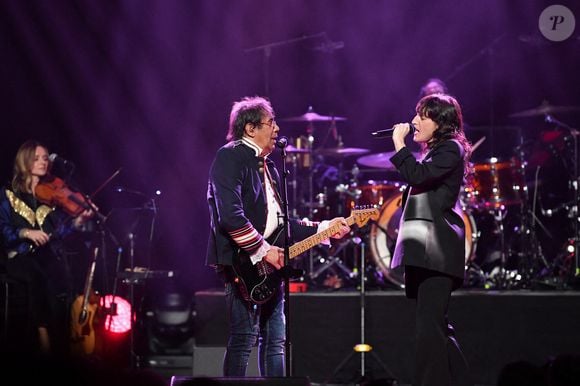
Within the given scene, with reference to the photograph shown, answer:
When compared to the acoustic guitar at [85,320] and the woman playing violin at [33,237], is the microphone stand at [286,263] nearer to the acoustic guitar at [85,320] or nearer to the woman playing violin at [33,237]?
the woman playing violin at [33,237]

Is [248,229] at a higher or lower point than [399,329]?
higher

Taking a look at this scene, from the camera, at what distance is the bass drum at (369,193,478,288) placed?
881 centimetres

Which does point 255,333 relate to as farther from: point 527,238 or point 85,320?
point 527,238

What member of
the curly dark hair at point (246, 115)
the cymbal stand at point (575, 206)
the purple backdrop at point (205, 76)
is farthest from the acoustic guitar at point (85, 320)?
the cymbal stand at point (575, 206)

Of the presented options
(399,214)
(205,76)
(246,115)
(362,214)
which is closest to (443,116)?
(362,214)

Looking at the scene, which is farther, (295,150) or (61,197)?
(295,150)

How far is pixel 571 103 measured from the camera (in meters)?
10.6

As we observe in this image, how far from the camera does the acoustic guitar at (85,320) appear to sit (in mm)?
7938

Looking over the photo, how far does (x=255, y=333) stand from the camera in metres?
5.17

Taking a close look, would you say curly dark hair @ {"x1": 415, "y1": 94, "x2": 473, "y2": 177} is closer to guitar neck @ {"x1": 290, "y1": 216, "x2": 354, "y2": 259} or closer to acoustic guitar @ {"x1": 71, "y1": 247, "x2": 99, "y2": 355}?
guitar neck @ {"x1": 290, "y1": 216, "x2": 354, "y2": 259}

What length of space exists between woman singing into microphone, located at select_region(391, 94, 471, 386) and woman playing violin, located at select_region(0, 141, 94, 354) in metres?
3.87

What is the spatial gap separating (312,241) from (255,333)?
28.0 inches

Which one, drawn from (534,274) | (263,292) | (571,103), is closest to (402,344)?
(534,274)

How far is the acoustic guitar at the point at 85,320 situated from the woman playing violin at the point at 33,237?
166mm
